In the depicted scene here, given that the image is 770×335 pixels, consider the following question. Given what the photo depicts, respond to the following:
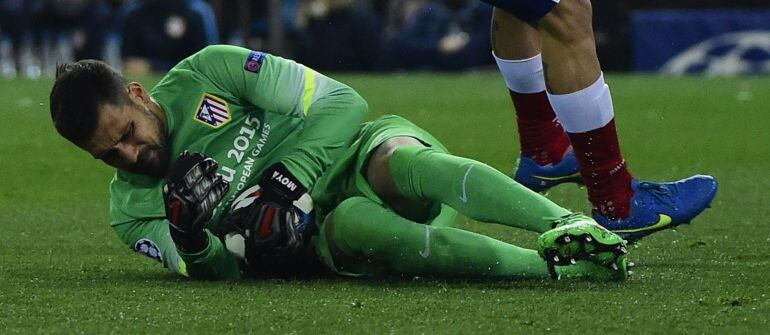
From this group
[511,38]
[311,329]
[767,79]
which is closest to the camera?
[311,329]

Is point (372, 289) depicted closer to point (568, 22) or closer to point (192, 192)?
point (192, 192)

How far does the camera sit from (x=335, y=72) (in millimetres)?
18016

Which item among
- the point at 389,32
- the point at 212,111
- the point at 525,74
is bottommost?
the point at 389,32

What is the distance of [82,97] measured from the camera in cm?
366

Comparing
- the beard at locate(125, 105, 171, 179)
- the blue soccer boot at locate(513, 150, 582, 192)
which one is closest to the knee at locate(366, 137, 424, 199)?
the beard at locate(125, 105, 171, 179)

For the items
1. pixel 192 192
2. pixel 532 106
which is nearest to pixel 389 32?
pixel 532 106

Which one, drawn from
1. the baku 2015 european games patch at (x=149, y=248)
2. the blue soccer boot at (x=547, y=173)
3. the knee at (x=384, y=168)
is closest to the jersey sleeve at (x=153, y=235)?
the baku 2015 european games patch at (x=149, y=248)

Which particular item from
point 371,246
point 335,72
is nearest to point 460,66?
Answer: point 335,72

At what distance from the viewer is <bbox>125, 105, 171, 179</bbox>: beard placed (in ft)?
12.3

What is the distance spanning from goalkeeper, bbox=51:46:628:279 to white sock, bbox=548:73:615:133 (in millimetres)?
389

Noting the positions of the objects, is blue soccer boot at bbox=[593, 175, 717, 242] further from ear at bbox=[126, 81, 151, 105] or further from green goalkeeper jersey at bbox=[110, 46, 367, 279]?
ear at bbox=[126, 81, 151, 105]

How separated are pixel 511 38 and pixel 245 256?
1.33 meters

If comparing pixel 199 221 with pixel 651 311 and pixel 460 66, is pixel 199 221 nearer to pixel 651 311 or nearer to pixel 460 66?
pixel 651 311

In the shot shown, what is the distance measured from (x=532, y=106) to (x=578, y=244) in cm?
142
